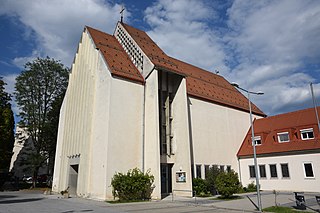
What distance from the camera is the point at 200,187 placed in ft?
71.9

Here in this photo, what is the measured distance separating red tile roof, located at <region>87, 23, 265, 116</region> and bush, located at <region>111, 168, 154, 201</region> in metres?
8.27

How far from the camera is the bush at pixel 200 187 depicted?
21688mm

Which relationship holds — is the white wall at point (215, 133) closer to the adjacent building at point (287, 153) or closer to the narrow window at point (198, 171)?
the narrow window at point (198, 171)

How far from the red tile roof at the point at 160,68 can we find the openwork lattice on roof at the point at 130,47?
17.9 inches

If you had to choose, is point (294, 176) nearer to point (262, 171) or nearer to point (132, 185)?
point (262, 171)

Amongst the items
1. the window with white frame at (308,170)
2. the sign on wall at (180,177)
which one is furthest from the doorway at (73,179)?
the window with white frame at (308,170)

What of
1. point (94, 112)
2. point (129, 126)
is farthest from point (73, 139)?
point (129, 126)

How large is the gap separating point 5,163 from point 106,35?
65.2 ft

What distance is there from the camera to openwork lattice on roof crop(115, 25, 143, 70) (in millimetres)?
23811

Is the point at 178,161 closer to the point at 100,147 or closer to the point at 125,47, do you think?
the point at 100,147

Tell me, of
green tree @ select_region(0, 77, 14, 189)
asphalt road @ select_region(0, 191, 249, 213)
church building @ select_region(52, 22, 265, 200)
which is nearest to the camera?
asphalt road @ select_region(0, 191, 249, 213)

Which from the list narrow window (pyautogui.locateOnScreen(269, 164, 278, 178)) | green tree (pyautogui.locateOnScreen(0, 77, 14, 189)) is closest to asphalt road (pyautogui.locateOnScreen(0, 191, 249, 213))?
narrow window (pyautogui.locateOnScreen(269, 164, 278, 178))

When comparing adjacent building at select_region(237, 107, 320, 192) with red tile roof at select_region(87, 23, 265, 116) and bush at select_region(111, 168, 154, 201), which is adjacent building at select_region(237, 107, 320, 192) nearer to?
red tile roof at select_region(87, 23, 265, 116)

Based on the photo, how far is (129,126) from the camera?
66.8 feet
